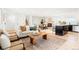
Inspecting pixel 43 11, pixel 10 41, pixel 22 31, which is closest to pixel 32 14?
pixel 43 11

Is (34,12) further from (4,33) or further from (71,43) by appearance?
(71,43)

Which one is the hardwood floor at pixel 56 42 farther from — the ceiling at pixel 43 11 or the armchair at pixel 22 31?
the ceiling at pixel 43 11

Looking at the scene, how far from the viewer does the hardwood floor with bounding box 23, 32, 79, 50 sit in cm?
182

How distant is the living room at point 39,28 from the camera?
180 cm

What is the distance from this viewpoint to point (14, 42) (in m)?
1.83

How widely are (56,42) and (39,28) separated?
0.36 metres

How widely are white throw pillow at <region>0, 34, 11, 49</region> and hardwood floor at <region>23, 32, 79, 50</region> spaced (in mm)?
262

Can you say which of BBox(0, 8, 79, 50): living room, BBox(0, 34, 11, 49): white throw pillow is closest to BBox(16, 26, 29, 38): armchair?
BBox(0, 8, 79, 50): living room

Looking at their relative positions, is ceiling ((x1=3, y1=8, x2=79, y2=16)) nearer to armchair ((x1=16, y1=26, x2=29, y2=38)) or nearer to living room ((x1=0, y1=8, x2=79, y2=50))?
living room ((x1=0, y1=8, x2=79, y2=50))

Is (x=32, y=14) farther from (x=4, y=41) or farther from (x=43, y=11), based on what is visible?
(x=4, y=41)

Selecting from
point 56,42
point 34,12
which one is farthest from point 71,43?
point 34,12

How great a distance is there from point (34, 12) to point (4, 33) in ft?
1.91

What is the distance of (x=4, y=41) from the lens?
182cm
